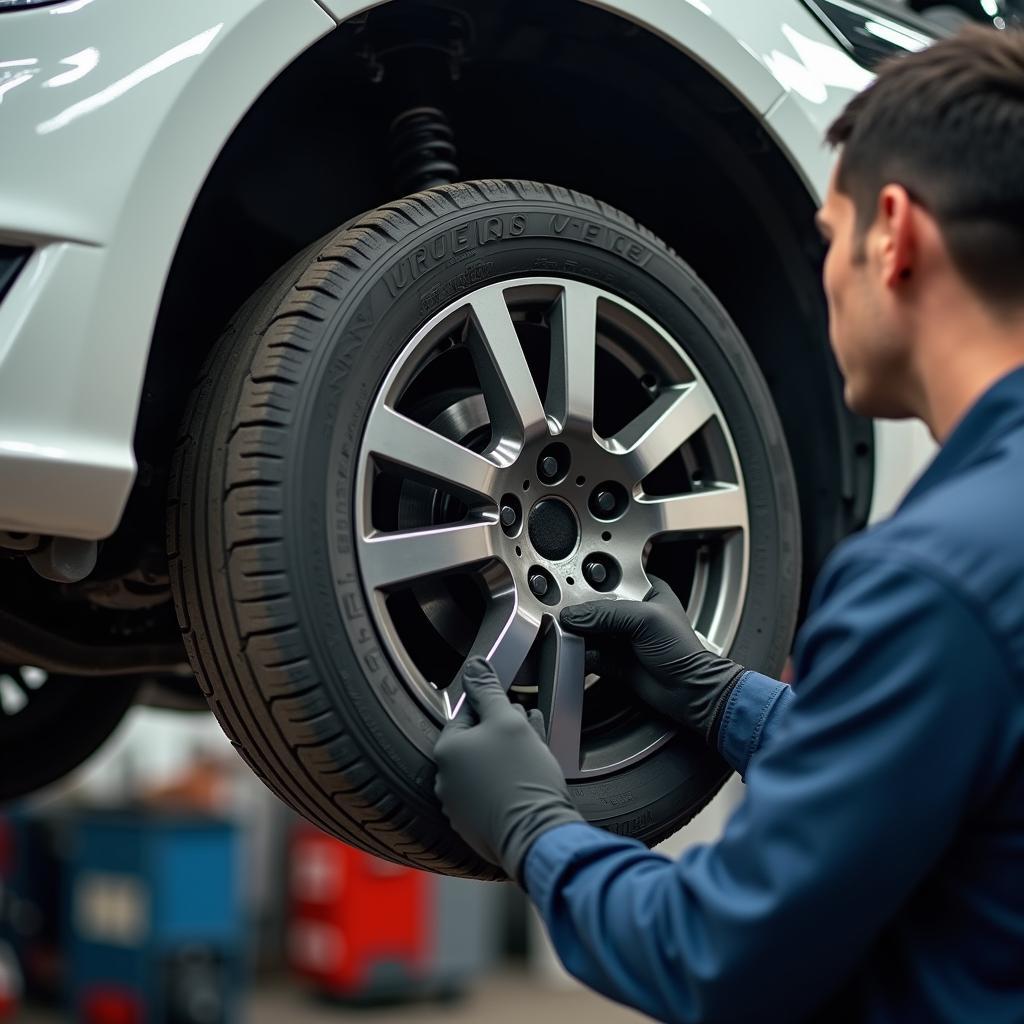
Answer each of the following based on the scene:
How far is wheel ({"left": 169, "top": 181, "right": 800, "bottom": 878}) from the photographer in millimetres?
1339

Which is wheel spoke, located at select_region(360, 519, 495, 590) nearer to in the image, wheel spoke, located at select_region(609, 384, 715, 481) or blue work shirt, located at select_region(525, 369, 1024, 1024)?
wheel spoke, located at select_region(609, 384, 715, 481)

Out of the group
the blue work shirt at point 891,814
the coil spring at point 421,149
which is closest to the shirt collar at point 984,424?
the blue work shirt at point 891,814

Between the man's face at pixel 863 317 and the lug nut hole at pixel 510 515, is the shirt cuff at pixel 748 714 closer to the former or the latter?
the lug nut hole at pixel 510 515

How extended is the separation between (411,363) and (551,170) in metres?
0.55

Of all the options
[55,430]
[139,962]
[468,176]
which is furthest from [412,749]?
[139,962]

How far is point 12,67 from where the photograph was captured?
1248 mm

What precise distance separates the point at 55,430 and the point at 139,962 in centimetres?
580

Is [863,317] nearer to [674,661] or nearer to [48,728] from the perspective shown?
[674,661]

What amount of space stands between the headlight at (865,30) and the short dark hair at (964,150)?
35.1 inches

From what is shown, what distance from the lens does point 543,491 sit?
59.6 inches

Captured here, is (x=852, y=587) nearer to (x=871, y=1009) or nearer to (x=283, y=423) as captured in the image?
(x=871, y=1009)

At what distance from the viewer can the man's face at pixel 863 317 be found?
1.02m

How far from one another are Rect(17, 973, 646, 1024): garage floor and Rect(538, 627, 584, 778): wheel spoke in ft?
20.6

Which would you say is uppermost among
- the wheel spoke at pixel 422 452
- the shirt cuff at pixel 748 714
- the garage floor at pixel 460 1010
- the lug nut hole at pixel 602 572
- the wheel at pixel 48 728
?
the wheel spoke at pixel 422 452
